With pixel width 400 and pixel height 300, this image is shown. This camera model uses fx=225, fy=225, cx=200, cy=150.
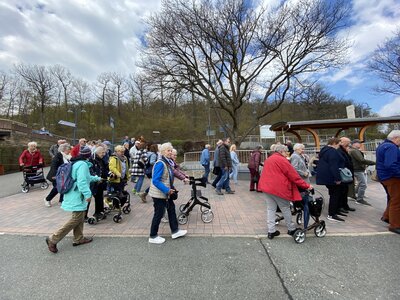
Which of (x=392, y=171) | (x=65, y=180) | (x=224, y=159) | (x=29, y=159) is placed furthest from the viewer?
(x=29, y=159)

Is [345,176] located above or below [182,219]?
above

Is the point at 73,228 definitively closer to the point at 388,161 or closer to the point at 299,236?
the point at 299,236

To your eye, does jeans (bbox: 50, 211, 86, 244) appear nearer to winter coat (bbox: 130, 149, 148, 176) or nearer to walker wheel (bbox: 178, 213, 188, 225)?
walker wheel (bbox: 178, 213, 188, 225)

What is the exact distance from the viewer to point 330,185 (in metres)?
4.81

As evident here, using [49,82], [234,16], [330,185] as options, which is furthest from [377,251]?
[49,82]

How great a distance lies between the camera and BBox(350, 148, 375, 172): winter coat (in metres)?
5.94

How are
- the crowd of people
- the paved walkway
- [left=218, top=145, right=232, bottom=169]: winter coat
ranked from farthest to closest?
[left=218, top=145, right=232, bottom=169]: winter coat, the paved walkway, the crowd of people

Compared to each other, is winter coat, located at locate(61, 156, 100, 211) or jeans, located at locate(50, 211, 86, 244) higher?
winter coat, located at locate(61, 156, 100, 211)

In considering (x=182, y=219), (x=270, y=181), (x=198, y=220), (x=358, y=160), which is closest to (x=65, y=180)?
(x=182, y=219)

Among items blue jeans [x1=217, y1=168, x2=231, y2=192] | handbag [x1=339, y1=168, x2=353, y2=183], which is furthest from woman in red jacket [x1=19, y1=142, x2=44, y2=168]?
handbag [x1=339, y1=168, x2=353, y2=183]

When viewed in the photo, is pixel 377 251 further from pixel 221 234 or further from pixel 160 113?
pixel 160 113

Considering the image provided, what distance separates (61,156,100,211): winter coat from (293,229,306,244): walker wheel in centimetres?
340

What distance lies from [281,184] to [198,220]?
2.13 metres

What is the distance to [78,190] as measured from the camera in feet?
11.9
